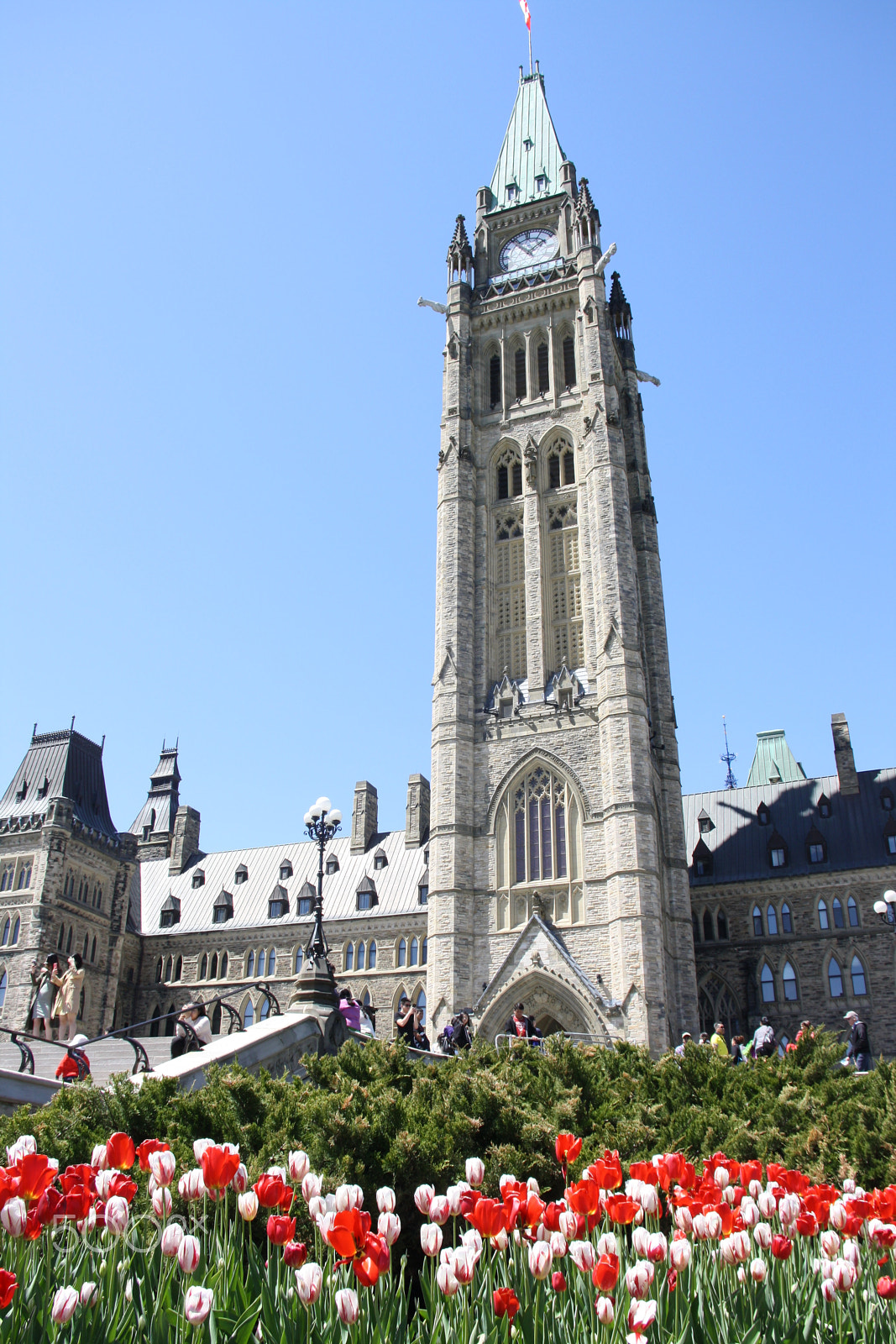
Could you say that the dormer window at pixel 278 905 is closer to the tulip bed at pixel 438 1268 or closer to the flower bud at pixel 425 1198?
the tulip bed at pixel 438 1268

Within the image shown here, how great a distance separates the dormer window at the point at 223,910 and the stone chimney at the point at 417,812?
8.82 meters

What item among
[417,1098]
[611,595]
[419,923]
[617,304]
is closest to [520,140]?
[617,304]

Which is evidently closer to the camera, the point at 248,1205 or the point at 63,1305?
the point at 63,1305

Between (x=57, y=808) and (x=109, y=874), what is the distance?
4888 mm

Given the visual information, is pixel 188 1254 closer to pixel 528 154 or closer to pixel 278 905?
pixel 278 905

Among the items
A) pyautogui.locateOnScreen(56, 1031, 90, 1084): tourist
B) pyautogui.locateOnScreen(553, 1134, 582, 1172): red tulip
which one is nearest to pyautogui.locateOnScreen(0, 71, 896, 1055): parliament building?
pyautogui.locateOnScreen(56, 1031, 90, 1084): tourist

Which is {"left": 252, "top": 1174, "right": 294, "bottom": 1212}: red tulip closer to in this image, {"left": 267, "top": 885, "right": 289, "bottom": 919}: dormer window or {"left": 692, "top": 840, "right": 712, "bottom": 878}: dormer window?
{"left": 692, "top": 840, "right": 712, "bottom": 878}: dormer window

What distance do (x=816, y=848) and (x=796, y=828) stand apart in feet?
5.86

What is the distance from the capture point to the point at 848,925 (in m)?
40.1

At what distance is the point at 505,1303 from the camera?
14.4ft

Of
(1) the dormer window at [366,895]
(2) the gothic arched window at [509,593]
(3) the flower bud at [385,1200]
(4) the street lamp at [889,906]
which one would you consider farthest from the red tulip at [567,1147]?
(1) the dormer window at [366,895]

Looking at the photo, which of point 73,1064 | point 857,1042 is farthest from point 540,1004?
point 73,1064

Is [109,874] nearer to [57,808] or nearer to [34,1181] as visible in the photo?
[57,808]

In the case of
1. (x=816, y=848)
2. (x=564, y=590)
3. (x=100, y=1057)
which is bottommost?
(x=100, y=1057)
